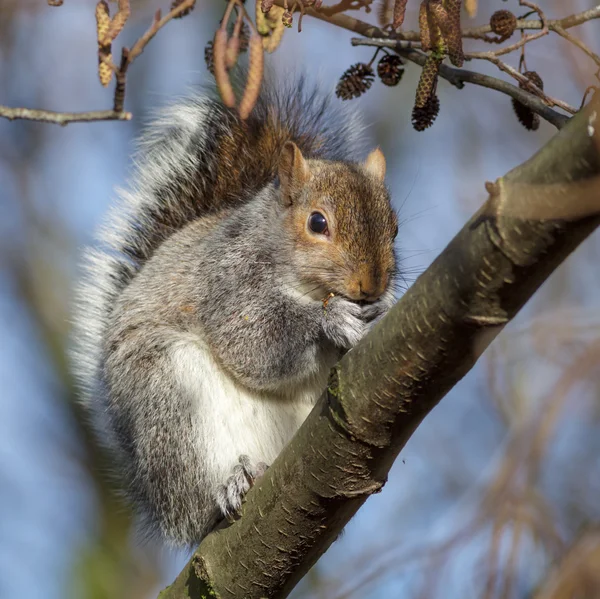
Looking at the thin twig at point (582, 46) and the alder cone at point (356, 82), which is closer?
the thin twig at point (582, 46)

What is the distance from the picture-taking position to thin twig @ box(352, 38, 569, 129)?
7.07 feet

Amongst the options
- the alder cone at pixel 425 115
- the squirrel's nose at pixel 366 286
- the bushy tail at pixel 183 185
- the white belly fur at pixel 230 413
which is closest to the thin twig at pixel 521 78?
the alder cone at pixel 425 115

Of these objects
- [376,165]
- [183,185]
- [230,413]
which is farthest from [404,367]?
[183,185]

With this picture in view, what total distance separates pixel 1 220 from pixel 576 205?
16.4 ft

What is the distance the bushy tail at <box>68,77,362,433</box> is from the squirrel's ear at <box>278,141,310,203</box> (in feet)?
1.55

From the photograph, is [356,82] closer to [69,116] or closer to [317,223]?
[317,223]

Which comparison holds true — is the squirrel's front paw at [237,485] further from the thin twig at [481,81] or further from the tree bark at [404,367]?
the thin twig at [481,81]

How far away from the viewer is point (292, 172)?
347cm

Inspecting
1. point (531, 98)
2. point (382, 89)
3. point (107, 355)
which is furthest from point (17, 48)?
point (531, 98)

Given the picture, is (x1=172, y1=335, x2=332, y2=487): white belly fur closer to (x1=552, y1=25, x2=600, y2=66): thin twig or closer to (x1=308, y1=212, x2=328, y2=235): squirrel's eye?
(x1=308, y1=212, x2=328, y2=235): squirrel's eye

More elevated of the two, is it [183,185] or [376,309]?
[376,309]

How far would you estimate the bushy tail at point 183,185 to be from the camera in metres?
4.01

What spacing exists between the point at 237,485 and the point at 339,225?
0.98 m

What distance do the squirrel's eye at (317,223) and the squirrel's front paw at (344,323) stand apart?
0.95ft
